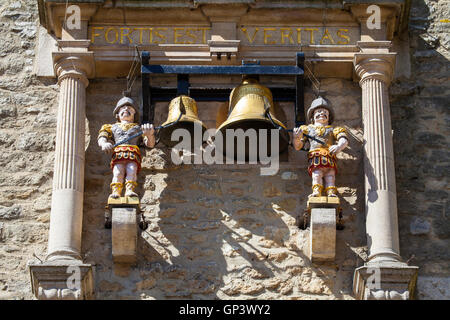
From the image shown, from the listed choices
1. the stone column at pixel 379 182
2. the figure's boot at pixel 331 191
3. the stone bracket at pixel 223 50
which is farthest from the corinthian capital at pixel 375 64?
the figure's boot at pixel 331 191

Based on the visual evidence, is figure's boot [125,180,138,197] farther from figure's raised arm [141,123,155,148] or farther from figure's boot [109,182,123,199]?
figure's raised arm [141,123,155,148]

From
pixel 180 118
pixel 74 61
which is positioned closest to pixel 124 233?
pixel 180 118

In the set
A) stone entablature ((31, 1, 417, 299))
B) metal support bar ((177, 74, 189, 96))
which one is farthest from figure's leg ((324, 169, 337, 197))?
metal support bar ((177, 74, 189, 96))

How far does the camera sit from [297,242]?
15.8 metres

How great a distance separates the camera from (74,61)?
16656mm

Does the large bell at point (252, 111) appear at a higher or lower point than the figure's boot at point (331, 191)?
higher

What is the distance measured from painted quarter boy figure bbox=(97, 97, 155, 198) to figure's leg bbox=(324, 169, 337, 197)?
186 cm

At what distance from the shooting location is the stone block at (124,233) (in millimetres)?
15453

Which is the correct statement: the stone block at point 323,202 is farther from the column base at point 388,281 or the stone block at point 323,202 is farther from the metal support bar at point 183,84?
the metal support bar at point 183,84

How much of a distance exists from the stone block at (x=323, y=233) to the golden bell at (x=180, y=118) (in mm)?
1601

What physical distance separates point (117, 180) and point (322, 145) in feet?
7.16

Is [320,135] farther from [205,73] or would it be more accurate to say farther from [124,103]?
[124,103]
